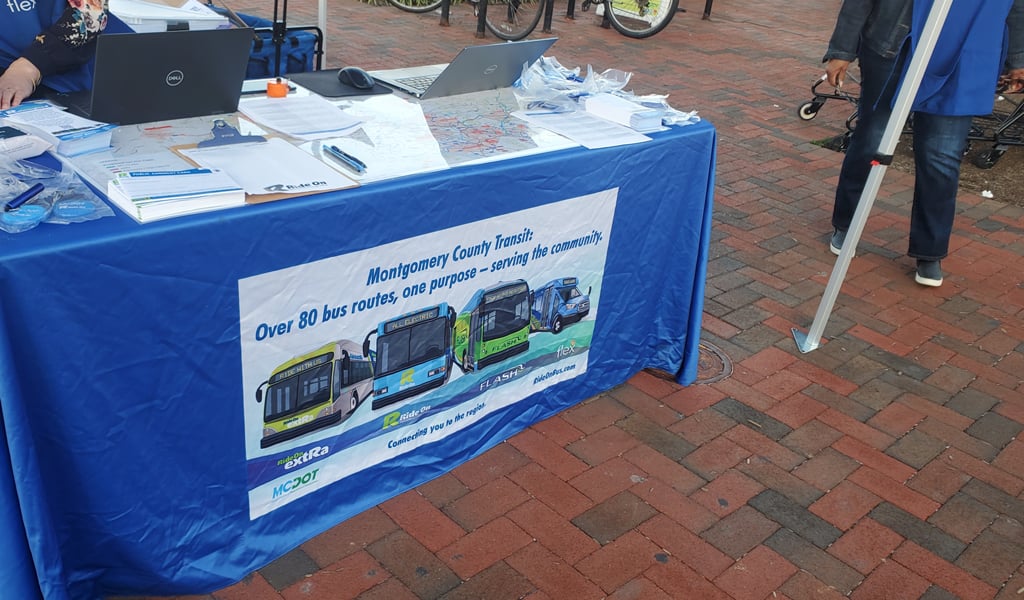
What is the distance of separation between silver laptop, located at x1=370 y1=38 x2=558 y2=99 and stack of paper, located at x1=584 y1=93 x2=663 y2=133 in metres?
0.26

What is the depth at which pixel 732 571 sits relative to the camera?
2377mm

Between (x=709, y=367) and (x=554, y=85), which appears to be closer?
(x=554, y=85)

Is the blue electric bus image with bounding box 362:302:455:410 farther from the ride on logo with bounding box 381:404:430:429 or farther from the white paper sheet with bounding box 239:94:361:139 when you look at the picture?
the white paper sheet with bounding box 239:94:361:139

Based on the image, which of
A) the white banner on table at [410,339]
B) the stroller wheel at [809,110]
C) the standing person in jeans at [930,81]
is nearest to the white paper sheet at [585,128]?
the white banner on table at [410,339]

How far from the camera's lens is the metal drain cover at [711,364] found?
3.33m

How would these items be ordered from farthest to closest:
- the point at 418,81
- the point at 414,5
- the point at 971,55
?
1. the point at 414,5
2. the point at 971,55
3. the point at 418,81

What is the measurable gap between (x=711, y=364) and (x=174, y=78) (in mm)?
2262

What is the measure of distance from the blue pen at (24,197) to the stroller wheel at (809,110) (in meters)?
5.85

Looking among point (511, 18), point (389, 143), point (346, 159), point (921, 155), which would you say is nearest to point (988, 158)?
point (921, 155)

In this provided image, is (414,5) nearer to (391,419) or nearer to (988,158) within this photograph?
(988,158)

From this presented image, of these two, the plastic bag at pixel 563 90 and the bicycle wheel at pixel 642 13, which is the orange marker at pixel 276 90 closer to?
the plastic bag at pixel 563 90

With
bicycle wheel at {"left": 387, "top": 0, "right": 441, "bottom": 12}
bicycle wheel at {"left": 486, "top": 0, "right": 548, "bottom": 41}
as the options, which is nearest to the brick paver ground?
bicycle wheel at {"left": 486, "top": 0, "right": 548, "bottom": 41}

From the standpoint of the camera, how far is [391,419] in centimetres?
239

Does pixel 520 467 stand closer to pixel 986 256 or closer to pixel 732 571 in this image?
pixel 732 571
